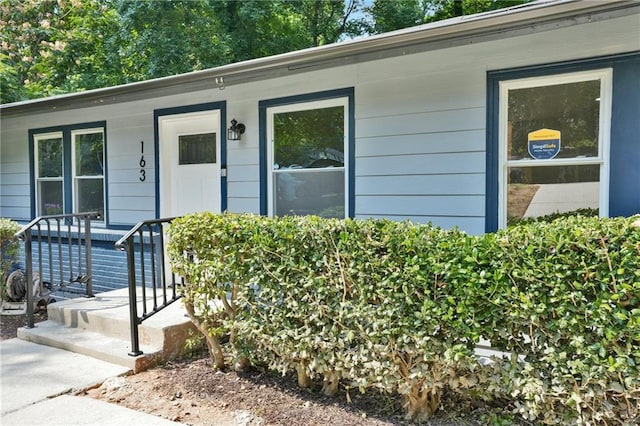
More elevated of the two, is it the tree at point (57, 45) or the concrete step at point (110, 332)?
the tree at point (57, 45)

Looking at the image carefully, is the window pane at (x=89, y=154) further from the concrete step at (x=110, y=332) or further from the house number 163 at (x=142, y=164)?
the concrete step at (x=110, y=332)

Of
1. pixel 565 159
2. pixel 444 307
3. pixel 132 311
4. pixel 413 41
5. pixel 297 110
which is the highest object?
pixel 413 41

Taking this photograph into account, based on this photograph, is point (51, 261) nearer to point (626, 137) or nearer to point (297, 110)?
point (297, 110)

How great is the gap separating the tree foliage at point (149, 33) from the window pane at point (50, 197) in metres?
3.96

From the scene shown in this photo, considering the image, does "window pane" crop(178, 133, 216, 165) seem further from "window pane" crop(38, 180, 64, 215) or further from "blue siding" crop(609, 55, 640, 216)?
"blue siding" crop(609, 55, 640, 216)

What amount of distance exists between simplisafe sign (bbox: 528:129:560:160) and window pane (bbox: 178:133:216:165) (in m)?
3.66

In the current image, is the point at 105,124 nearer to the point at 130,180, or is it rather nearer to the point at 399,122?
the point at 130,180

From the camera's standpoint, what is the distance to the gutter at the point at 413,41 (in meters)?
3.01

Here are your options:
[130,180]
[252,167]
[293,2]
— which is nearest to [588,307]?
[252,167]

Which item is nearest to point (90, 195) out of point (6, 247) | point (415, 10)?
point (6, 247)

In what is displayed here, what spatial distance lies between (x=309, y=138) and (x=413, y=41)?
160cm

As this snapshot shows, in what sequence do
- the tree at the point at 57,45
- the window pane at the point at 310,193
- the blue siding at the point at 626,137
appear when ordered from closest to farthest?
the blue siding at the point at 626,137 → the window pane at the point at 310,193 → the tree at the point at 57,45

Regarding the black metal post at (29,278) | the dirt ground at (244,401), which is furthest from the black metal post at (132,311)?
the black metal post at (29,278)

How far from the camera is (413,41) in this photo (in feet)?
11.8
